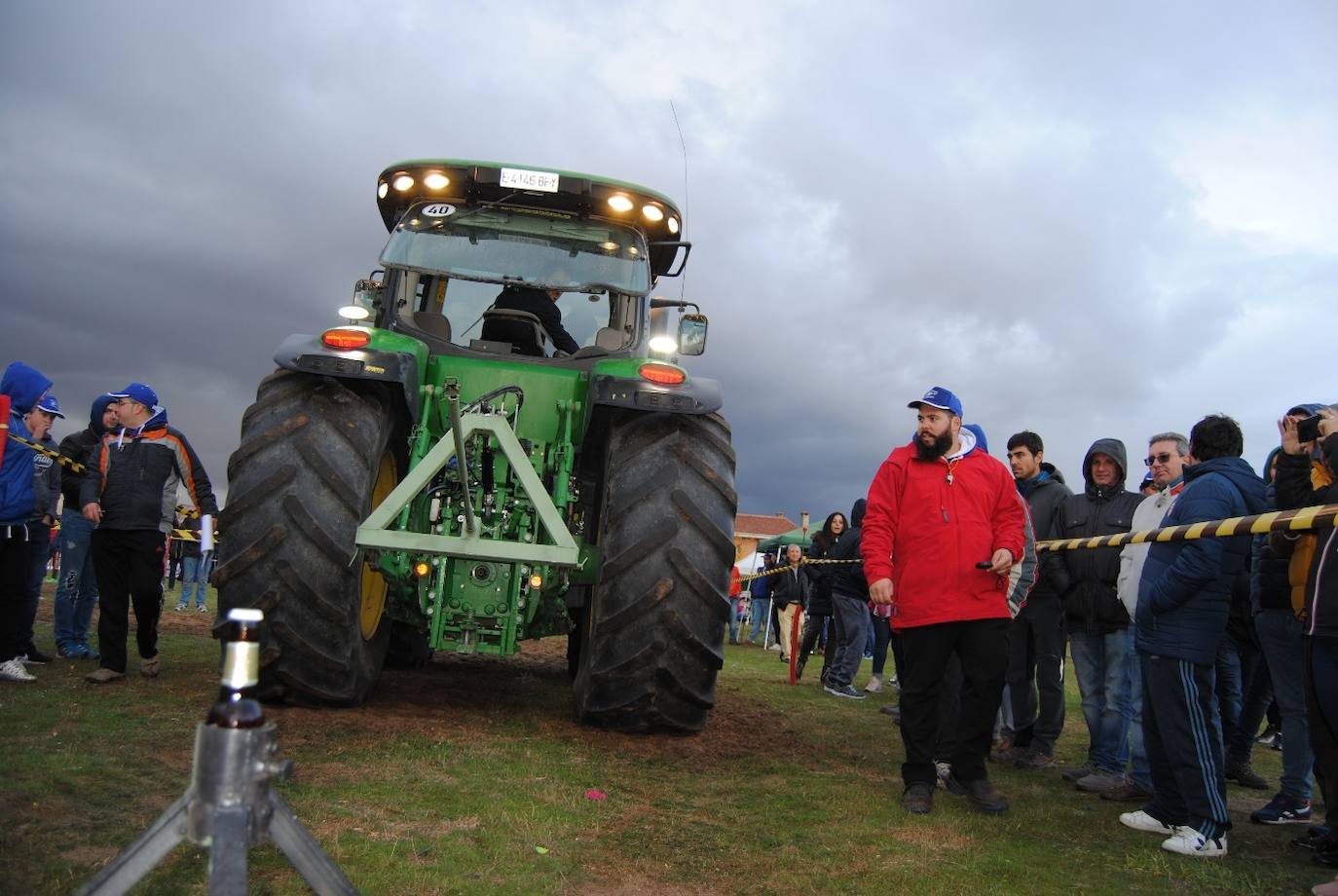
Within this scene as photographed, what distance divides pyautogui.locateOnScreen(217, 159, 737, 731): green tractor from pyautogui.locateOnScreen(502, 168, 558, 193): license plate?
0.75 m

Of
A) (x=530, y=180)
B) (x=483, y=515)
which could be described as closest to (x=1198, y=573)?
(x=483, y=515)

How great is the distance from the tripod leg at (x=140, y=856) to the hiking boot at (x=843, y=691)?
7.29 metres

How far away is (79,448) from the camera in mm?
7484

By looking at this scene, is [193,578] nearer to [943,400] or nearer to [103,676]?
[103,676]

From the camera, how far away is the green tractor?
443 centimetres

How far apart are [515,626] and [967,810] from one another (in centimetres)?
216

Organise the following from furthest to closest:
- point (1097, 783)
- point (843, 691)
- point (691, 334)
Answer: point (843, 691)
point (691, 334)
point (1097, 783)

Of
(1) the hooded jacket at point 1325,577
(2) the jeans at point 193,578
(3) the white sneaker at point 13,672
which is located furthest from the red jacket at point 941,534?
(2) the jeans at point 193,578

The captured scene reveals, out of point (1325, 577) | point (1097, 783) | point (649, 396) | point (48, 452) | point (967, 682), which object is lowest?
point (1097, 783)

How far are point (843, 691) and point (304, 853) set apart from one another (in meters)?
7.31

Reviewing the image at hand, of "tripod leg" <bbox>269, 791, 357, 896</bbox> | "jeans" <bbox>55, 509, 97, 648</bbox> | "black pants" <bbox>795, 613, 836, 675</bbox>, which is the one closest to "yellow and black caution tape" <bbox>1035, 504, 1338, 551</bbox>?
"tripod leg" <bbox>269, 791, 357, 896</bbox>

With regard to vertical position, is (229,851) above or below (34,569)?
below

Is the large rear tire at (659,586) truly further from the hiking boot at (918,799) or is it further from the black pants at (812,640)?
the black pants at (812,640)

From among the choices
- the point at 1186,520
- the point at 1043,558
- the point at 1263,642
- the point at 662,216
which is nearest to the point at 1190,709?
the point at 1186,520
